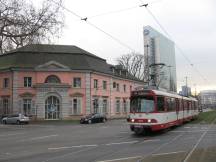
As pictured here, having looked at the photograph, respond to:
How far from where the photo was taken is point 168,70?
157 ft

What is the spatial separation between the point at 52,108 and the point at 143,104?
37.3m

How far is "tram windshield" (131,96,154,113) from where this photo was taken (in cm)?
2317

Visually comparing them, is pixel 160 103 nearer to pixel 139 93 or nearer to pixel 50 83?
pixel 139 93

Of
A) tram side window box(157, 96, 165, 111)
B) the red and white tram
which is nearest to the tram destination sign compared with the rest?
the red and white tram

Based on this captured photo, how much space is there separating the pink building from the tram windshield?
35.2 m

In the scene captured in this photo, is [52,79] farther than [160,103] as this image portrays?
Yes

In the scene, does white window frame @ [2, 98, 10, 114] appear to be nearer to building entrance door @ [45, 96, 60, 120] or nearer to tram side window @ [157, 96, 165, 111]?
building entrance door @ [45, 96, 60, 120]

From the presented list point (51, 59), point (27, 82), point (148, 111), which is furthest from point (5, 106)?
point (148, 111)

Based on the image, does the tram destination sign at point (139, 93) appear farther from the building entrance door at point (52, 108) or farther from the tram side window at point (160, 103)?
the building entrance door at point (52, 108)

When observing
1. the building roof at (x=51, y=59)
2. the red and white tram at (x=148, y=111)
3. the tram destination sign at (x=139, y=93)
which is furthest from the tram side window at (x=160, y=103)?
the building roof at (x=51, y=59)

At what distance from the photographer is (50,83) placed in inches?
2309

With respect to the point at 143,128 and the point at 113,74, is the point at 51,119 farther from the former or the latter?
the point at 143,128

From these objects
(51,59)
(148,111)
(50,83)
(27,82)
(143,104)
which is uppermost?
(51,59)

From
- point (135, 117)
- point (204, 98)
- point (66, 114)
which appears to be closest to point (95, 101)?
point (66, 114)
